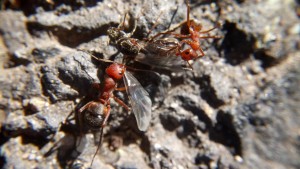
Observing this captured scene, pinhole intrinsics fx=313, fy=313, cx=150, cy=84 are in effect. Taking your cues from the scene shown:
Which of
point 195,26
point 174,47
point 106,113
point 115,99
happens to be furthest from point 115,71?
point 195,26

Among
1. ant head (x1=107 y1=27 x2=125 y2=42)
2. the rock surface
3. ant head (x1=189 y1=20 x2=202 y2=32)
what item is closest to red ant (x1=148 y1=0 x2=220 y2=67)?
ant head (x1=189 y1=20 x2=202 y2=32)

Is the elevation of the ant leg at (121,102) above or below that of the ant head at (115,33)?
below

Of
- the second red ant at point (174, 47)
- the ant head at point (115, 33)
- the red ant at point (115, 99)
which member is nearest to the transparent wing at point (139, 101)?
the red ant at point (115, 99)

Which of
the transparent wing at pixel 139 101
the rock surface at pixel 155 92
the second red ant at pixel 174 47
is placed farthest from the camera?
the second red ant at pixel 174 47

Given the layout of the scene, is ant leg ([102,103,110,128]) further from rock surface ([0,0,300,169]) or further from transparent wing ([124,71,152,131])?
transparent wing ([124,71,152,131])

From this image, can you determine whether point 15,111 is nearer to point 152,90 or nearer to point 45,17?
point 45,17

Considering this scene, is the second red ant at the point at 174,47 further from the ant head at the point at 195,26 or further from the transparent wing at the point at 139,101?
the transparent wing at the point at 139,101

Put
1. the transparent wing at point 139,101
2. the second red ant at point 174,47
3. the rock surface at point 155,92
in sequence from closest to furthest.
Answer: the rock surface at point 155,92 → the transparent wing at point 139,101 → the second red ant at point 174,47
